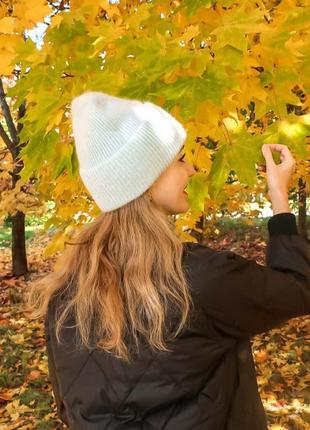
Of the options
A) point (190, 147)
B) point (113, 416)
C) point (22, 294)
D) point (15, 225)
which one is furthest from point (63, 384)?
point (15, 225)

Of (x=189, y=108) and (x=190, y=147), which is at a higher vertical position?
(x=189, y=108)

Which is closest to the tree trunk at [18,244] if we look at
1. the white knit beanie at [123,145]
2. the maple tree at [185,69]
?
the maple tree at [185,69]

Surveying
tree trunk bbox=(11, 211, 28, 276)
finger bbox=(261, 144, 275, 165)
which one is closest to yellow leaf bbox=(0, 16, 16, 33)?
finger bbox=(261, 144, 275, 165)

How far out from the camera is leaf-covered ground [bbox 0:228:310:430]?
4145 millimetres

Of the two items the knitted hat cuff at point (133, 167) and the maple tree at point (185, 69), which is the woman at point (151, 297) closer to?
the knitted hat cuff at point (133, 167)

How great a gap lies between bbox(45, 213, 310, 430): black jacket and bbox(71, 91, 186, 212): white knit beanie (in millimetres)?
256

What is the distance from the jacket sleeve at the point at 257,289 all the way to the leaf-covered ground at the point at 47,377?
284cm

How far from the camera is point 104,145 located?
143cm

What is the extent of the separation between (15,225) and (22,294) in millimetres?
1724

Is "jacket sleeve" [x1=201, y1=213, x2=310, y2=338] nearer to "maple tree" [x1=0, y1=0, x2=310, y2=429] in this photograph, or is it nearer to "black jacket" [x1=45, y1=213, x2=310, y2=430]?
"black jacket" [x1=45, y1=213, x2=310, y2=430]

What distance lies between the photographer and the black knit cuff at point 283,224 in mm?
1395

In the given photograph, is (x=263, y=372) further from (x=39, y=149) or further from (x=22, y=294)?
(x=22, y=294)

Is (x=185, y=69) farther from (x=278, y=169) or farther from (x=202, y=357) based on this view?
(x=202, y=357)

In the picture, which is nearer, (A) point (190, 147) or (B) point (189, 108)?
(B) point (189, 108)
